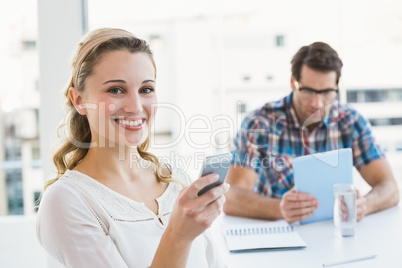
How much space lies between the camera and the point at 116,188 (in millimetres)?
1187

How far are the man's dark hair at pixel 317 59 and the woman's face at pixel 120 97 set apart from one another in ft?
3.73

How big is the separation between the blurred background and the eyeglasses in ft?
1.10

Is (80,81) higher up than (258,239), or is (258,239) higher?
(80,81)

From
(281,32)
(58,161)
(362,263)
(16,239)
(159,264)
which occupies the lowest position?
(16,239)

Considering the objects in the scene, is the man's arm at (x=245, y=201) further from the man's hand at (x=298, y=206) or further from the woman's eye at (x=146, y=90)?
the woman's eye at (x=146, y=90)

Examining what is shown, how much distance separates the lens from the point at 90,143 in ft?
4.10

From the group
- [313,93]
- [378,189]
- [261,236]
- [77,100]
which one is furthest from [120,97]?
[378,189]

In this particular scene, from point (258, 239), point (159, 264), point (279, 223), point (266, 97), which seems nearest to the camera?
point (159, 264)

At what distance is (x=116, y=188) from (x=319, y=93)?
1270mm

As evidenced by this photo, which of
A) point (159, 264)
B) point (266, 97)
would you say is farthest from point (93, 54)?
point (266, 97)

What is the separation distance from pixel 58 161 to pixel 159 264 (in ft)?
1.64

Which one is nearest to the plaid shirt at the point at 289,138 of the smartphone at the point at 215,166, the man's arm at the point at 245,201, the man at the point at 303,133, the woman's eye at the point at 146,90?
the man at the point at 303,133

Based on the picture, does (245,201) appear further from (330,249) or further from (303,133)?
(303,133)

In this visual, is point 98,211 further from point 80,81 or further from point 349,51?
point 349,51
